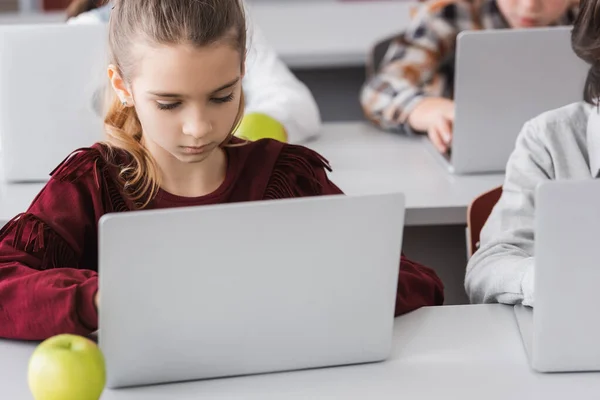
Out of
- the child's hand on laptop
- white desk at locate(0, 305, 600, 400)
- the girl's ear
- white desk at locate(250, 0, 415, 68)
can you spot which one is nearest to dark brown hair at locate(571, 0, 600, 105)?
white desk at locate(0, 305, 600, 400)

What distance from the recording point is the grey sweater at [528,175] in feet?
Answer: 4.69

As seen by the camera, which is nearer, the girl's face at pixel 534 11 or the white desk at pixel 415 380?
the white desk at pixel 415 380

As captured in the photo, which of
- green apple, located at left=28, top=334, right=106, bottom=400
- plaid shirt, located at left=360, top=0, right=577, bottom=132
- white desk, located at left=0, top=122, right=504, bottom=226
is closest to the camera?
green apple, located at left=28, top=334, right=106, bottom=400

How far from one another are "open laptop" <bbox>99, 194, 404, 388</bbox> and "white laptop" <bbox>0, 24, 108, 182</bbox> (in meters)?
0.85

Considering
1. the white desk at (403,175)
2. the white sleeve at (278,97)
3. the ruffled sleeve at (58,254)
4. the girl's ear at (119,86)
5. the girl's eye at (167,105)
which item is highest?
the girl's eye at (167,105)

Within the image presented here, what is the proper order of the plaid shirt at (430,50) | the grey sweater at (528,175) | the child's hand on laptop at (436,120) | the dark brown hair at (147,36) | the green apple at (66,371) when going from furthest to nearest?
1. the plaid shirt at (430,50)
2. the child's hand on laptop at (436,120)
3. the grey sweater at (528,175)
4. the dark brown hair at (147,36)
5. the green apple at (66,371)

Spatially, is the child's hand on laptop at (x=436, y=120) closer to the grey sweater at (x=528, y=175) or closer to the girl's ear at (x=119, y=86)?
the grey sweater at (x=528, y=175)

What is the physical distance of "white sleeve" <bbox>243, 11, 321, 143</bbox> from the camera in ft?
7.09

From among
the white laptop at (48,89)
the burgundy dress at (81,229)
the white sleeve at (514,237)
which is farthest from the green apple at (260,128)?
the white sleeve at (514,237)

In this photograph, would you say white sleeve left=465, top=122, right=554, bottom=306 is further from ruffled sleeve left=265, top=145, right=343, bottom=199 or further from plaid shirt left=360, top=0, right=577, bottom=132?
plaid shirt left=360, top=0, right=577, bottom=132

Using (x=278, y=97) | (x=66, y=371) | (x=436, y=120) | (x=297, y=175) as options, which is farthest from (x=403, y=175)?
(x=66, y=371)

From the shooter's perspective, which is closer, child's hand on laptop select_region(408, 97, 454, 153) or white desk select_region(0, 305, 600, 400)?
white desk select_region(0, 305, 600, 400)

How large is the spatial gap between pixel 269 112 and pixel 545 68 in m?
0.58

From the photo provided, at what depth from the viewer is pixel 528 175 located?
60.3 inches
